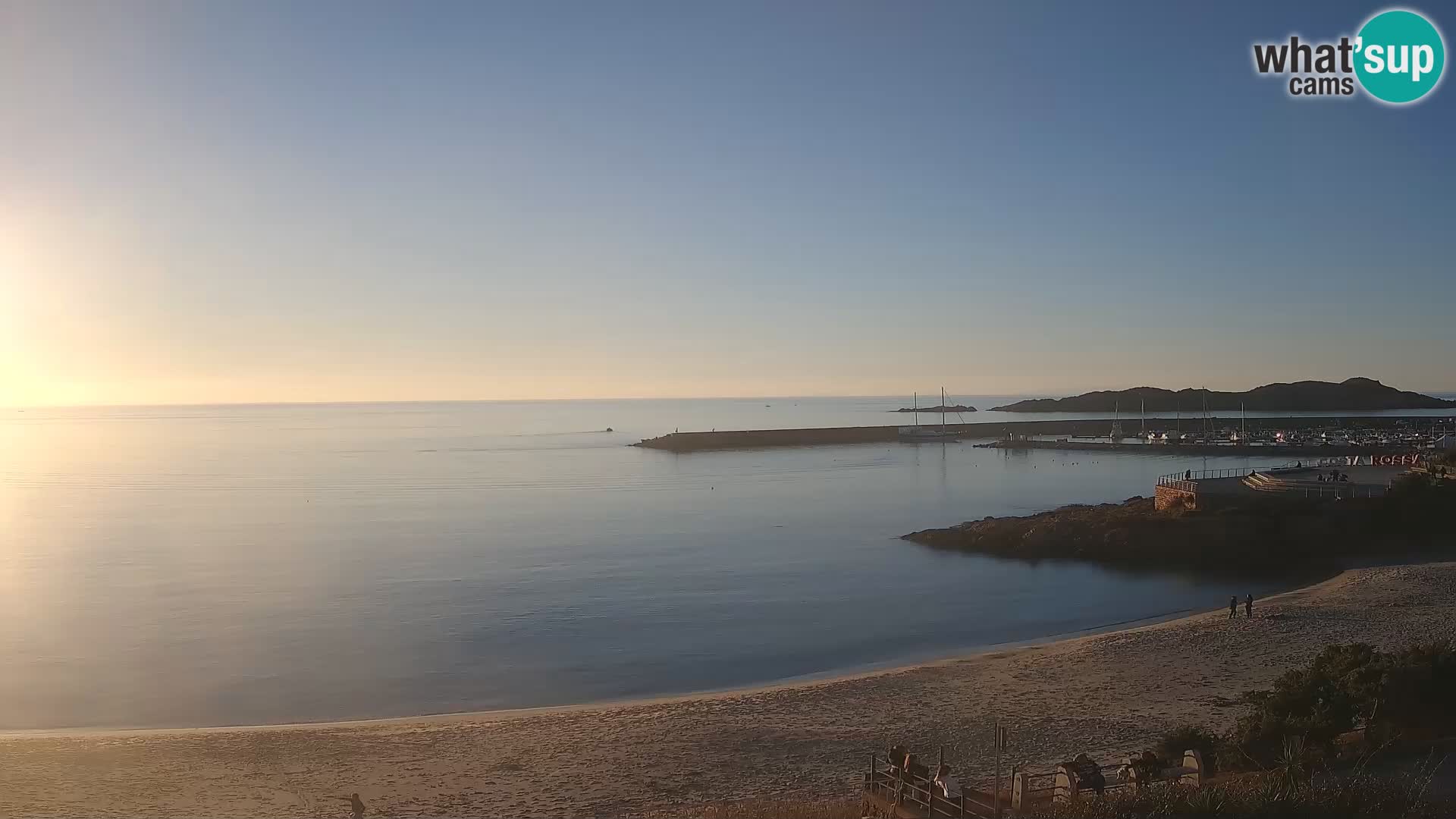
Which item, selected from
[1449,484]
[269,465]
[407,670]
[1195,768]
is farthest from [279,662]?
[269,465]

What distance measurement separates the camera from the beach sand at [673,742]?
14.6 metres

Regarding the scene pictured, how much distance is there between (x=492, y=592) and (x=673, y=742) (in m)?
18.1

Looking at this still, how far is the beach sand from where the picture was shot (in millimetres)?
14641

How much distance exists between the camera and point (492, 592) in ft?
111

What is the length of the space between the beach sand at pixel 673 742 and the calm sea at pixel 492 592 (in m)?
2.60

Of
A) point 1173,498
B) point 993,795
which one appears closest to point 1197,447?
point 1173,498

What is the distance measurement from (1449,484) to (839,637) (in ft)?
89.2

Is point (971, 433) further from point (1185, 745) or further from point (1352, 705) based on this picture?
point (1352, 705)

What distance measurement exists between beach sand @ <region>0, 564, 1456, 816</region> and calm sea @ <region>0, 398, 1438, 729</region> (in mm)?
2603

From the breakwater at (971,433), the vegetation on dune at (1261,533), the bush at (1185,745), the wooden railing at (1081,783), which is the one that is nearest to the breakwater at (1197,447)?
the breakwater at (971,433)

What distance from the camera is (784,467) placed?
286ft

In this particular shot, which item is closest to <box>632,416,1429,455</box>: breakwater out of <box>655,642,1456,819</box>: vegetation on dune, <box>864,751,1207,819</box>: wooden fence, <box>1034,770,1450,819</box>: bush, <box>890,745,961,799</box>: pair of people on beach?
<box>655,642,1456,819</box>: vegetation on dune

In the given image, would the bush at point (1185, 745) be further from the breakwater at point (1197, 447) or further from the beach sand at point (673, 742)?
the breakwater at point (1197, 447)

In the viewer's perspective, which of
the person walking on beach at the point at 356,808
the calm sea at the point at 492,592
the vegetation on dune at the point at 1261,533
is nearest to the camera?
the person walking on beach at the point at 356,808
